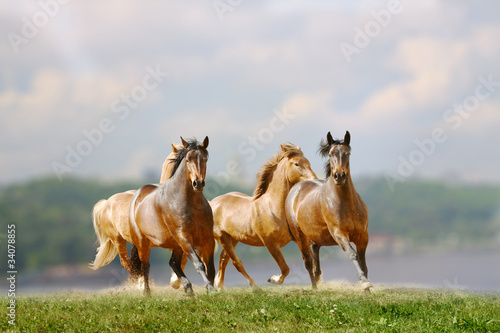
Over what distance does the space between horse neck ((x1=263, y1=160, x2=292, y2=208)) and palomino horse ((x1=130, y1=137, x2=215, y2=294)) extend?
2.44 metres

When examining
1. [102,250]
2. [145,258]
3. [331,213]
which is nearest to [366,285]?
[331,213]

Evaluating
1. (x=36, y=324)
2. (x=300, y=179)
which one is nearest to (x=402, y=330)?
(x=300, y=179)

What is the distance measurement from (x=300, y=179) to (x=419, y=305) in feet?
13.7

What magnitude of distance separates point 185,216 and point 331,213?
2.96m

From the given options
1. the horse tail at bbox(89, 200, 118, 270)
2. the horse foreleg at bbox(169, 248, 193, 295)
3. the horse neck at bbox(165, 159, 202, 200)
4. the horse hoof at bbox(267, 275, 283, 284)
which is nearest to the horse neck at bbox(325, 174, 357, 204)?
the horse hoof at bbox(267, 275, 283, 284)

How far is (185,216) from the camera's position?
13.0m

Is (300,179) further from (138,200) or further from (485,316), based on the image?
(485,316)

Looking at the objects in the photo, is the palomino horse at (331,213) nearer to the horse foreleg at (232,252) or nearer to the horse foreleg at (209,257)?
the horse foreleg at (232,252)

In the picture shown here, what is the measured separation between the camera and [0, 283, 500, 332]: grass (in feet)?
37.3

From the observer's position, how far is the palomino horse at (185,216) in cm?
1269

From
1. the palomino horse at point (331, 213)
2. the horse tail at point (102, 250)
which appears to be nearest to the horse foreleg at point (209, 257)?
the palomino horse at point (331, 213)

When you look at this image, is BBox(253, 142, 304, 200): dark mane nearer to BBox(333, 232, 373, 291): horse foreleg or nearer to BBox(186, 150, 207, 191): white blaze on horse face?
BBox(333, 232, 373, 291): horse foreleg

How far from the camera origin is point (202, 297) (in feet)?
41.5

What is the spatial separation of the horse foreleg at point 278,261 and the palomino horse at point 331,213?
18.1 inches
